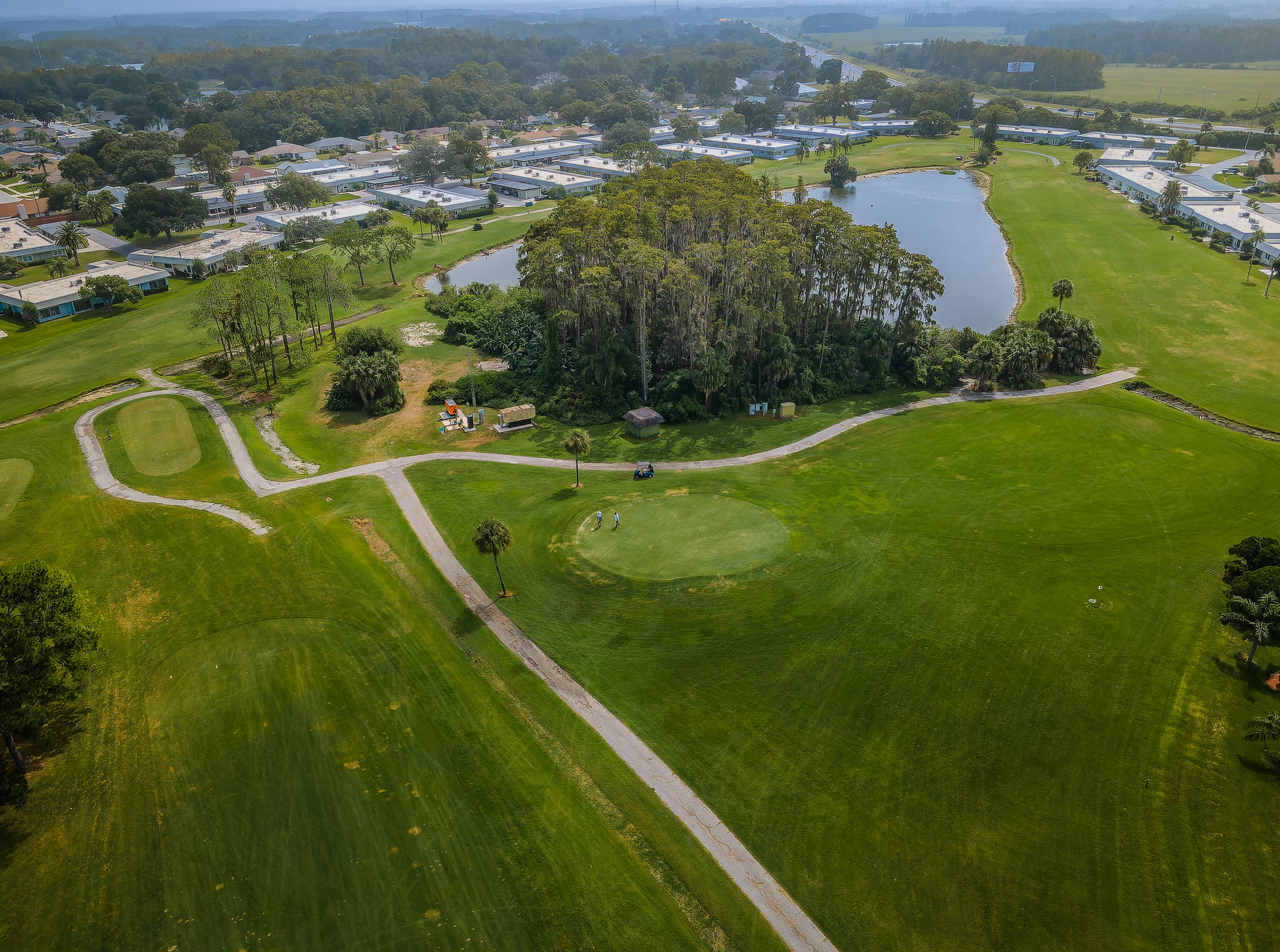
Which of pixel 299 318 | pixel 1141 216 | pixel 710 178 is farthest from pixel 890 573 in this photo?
pixel 1141 216

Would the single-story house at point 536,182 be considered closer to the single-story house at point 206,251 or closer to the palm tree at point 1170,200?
the single-story house at point 206,251

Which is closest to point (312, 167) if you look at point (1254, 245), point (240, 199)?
point (240, 199)

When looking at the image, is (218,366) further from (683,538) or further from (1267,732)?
(1267,732)

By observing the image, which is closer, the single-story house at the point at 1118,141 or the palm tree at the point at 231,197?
the palm tree at the point at 231,197

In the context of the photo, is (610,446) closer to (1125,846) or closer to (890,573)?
(890,573)

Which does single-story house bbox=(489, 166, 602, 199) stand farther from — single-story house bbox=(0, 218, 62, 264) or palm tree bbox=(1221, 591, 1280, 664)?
palm tree bbox=(1221, 591, 1280, 664)

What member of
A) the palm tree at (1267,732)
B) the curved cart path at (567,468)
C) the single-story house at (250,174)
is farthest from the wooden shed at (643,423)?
the single-story house at (250,174)
